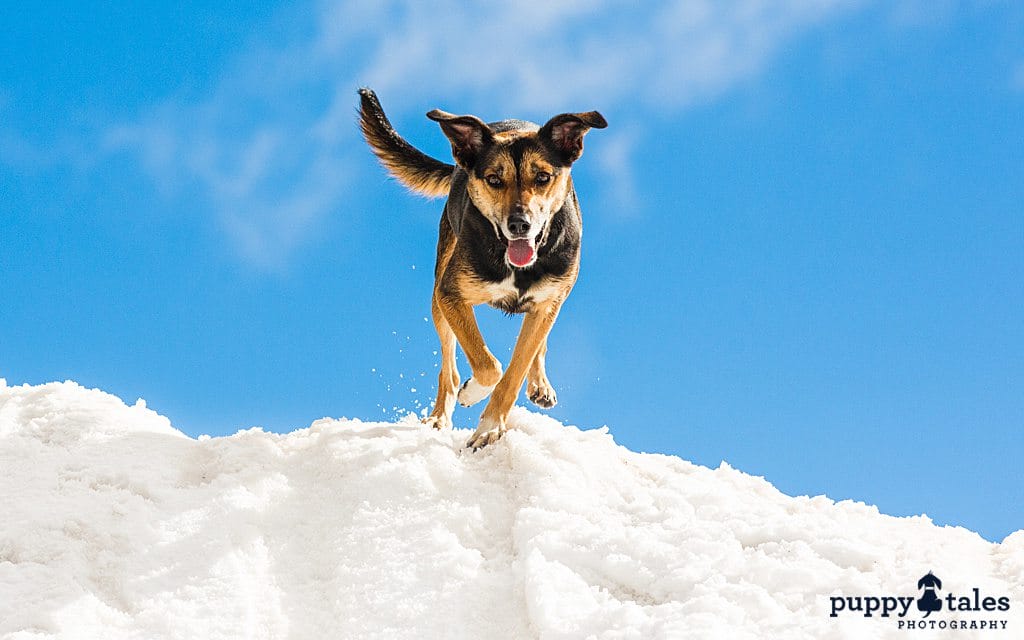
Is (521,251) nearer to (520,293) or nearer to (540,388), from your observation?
(520,293)

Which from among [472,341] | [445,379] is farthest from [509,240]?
[445,379]

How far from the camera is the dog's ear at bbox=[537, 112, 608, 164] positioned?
6562mm

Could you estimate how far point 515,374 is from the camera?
6668 millimetres

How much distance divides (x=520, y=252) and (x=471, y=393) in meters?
1.44

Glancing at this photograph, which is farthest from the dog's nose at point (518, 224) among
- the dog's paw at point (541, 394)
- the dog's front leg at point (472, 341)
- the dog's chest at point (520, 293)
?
the dog's paw at point (541, 394)

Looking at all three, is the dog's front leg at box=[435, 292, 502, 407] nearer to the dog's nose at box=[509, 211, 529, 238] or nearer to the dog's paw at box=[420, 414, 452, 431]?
the dog's paw at box=[420, 414, 452, 431]

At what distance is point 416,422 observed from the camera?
745 cm

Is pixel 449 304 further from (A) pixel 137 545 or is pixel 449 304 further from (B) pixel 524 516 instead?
(A) pixel 137 545

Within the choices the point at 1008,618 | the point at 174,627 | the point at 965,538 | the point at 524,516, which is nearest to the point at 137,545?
the point at 174,627

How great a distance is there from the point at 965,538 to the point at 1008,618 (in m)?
1.67

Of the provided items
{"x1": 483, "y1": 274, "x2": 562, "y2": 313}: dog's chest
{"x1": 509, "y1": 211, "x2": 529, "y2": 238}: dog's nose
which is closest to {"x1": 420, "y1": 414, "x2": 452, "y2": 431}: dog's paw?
{"x1": 483, "y1": 274, "x2": 562, "y2": 313}: dog's chest

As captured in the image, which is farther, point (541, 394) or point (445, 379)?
point (541, 394)

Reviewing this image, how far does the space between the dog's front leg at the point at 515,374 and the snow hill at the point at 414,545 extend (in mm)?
287

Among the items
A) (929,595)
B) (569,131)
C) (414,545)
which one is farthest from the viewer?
(569,131)
